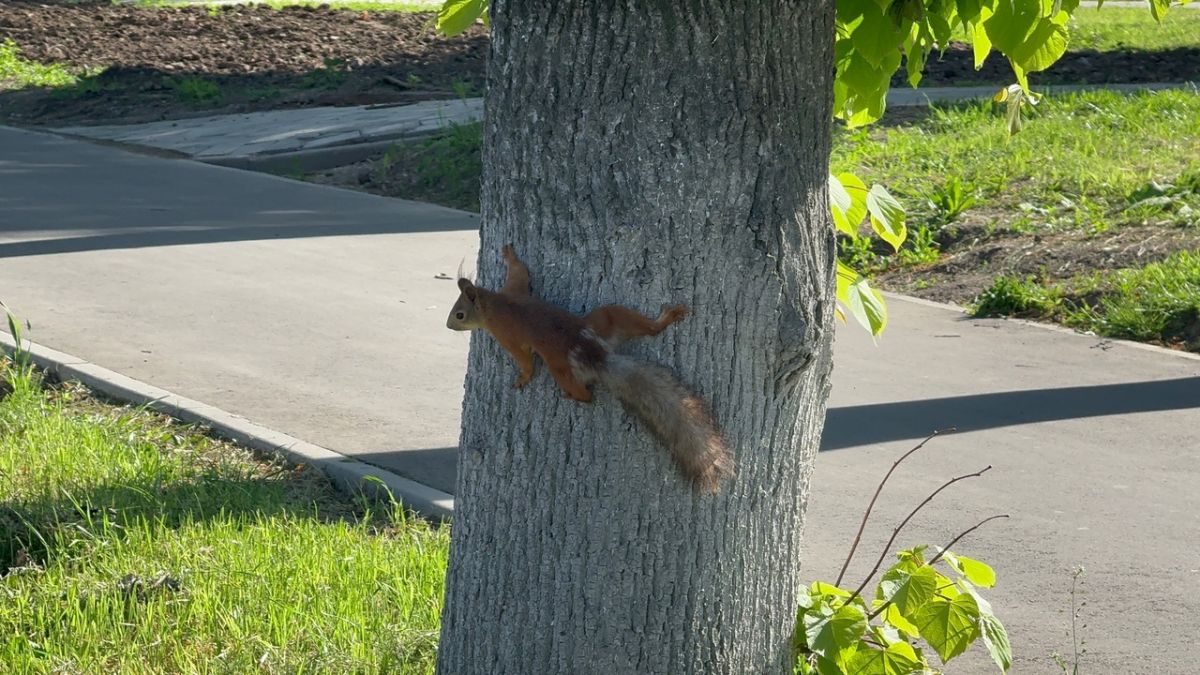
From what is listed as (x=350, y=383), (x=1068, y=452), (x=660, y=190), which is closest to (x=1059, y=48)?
(x=660, y=190)

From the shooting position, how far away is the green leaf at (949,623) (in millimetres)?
3242

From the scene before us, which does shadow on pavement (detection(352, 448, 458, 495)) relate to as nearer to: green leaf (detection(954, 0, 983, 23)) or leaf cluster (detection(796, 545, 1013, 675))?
leaf cluster (detection(796, 545, 1013, 675))

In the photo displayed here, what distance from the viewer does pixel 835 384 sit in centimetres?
732

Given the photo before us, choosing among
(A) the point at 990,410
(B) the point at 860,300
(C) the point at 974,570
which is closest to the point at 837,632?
(C) the point at 974,570

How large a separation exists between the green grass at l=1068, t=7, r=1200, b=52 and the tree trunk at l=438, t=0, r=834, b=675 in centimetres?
1701

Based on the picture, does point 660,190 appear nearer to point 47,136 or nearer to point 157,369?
point 157,369

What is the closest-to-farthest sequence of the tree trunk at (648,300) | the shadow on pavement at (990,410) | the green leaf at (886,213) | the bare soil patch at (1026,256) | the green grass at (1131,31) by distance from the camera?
the tree trunk at (648,300)
the green leaf at (886,213)
the shadow on pavement at (990,410)
the bare soil patch at (1026,256)
the green grass at (1131,31)

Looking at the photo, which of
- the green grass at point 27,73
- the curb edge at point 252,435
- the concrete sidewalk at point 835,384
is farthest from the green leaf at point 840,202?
the green grass at point 27,73

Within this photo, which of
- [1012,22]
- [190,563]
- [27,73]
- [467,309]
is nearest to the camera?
[467,309]

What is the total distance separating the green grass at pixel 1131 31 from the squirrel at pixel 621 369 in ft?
56.5

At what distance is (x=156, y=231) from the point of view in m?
10.8

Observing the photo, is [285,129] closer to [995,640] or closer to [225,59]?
[225,59]

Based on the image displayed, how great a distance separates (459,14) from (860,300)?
4.04 ft

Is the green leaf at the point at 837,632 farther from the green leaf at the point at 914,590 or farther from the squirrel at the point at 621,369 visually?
the squirrel at the point at 621,369
